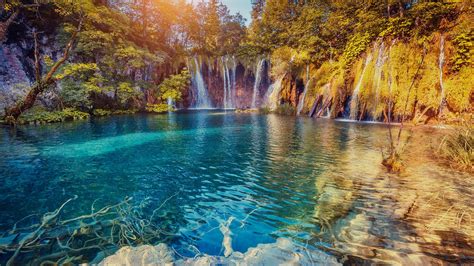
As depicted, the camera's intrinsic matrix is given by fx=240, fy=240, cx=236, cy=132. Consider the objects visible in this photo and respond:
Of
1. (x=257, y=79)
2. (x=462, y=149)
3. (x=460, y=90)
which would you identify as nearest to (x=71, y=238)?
(x=462, y=149)

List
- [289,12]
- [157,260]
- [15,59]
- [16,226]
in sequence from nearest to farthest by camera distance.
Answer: [157,260]
[16,226]
[15,59]
[289,12]

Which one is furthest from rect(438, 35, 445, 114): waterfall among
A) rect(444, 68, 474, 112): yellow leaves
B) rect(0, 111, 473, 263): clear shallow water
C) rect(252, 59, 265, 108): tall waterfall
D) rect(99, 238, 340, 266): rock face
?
rect(252, 59, 265, 108): tall waterfall

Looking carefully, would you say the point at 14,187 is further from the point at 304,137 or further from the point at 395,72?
the point at 395,72

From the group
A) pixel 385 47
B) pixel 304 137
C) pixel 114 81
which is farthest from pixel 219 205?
pixel 114 81

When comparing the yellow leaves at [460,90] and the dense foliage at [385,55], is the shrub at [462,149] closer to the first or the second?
the dense foliage at [385,55]

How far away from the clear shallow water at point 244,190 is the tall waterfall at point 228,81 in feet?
93.2

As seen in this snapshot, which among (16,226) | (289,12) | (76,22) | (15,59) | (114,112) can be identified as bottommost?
(16,226)

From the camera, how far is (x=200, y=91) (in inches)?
1419

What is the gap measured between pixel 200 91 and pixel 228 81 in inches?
183

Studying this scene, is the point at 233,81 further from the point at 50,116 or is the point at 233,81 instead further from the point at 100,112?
the point at 50,116

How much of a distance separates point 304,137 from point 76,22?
24.1 m

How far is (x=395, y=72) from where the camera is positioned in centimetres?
1672

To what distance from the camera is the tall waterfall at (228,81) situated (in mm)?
36688

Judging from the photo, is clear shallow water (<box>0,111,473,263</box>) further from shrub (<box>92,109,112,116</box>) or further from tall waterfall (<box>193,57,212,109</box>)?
tall waterfall (<box>193,57,212,109</box>)
